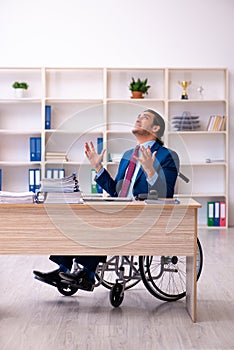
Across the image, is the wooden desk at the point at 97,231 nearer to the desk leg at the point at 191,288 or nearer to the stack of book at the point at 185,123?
the desk leg at the point at 191,288

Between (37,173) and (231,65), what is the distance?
2623 millimetres

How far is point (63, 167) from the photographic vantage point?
7754 mm

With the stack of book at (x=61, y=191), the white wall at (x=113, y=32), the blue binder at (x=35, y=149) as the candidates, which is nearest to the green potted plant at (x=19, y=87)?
the white wall at (x=113, y=32)

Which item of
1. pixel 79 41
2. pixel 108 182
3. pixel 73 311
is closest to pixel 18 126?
pixel 79 41

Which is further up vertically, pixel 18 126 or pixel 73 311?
pixel 18 126

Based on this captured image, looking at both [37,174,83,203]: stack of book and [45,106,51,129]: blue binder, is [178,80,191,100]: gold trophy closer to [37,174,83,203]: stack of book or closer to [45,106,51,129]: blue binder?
[45,106,51,129]: blue binder

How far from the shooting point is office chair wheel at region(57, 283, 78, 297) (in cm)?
413

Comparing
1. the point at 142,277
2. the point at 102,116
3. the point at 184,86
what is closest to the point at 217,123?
→ the point at 184,86

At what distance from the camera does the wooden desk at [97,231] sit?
3611 millimetres

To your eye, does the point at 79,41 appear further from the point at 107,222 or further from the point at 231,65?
the point at 107,222

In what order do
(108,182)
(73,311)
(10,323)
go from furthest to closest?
(108,182) → (73,311) → (10,323)

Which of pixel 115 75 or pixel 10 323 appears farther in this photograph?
pixel 115 75

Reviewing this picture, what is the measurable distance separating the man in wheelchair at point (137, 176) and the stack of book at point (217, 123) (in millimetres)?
3400

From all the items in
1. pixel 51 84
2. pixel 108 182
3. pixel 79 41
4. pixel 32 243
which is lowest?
pixel 32 243
